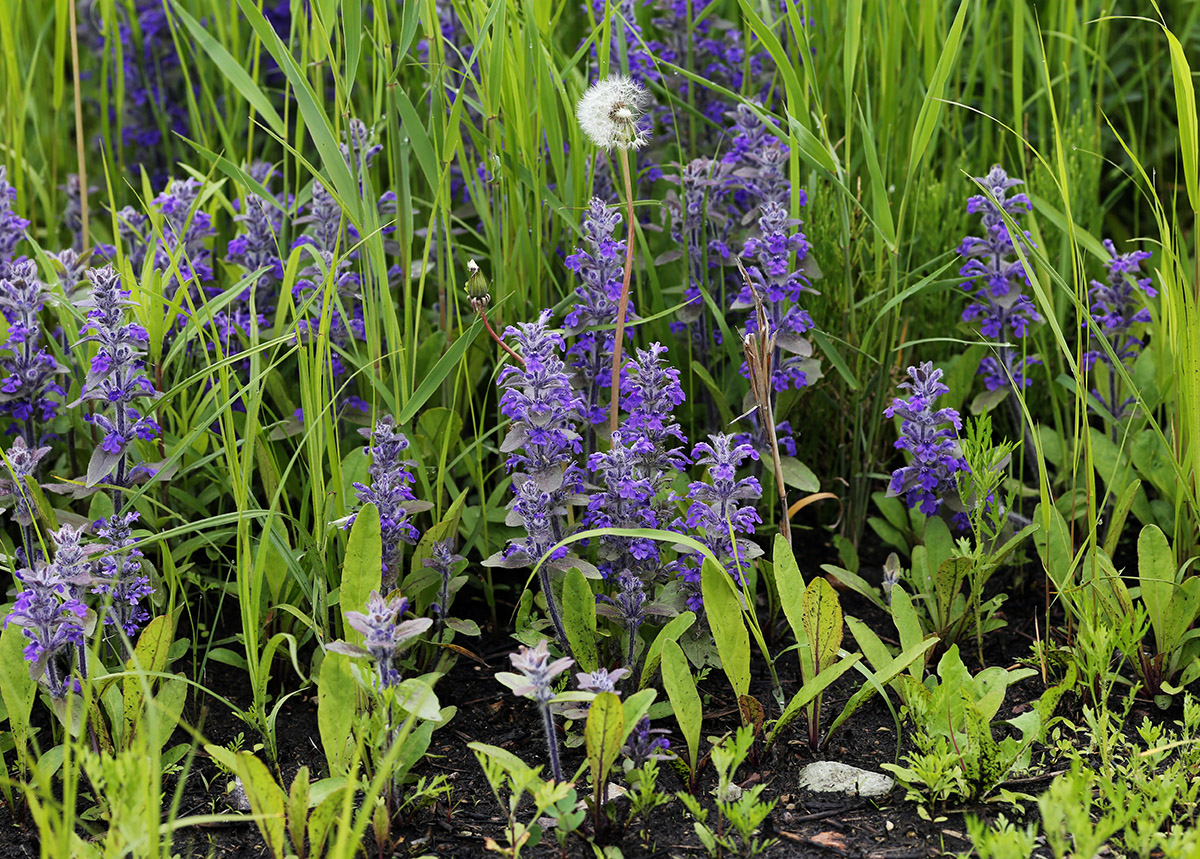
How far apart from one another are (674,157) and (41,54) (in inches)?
80.6

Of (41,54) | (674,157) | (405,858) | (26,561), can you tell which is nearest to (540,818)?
(405,858)

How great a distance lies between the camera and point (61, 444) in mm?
2404

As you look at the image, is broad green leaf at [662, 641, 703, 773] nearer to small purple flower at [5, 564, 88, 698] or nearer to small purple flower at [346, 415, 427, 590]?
small purple flower at [346, 415, 427, 590]

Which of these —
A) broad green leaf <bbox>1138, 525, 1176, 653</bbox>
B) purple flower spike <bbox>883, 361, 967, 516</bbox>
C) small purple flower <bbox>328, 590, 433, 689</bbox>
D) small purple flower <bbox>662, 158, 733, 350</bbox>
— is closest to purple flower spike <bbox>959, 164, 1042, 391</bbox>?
purple flower spike <bbox>883, 361, 967, 516</bbox>

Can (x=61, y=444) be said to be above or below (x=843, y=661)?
above

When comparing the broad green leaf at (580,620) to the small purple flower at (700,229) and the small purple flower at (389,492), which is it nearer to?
the small purple flower at (389,492)

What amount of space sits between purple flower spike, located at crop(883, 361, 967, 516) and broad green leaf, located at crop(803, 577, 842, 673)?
1.29 feet

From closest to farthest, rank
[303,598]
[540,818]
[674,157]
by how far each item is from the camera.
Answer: [540,818]
[303,598]
[674,157]

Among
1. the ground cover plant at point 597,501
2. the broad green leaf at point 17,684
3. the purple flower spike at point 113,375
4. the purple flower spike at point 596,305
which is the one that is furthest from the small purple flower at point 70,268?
the purple flower spike at point 596,305

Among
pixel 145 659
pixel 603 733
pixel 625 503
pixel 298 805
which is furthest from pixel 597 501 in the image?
pixel 145 659

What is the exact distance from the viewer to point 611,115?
6.13ft

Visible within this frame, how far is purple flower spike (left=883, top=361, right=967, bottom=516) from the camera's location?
2.02m

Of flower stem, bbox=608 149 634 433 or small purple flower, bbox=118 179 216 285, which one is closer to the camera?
flower stem, bbox=608 149 634 433

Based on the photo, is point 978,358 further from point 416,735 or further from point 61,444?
point 61,444
